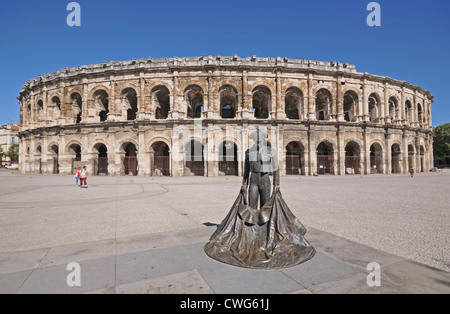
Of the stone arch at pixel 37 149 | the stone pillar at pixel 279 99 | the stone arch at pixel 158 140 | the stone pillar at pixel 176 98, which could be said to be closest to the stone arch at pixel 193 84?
the stone pillar at pixel 176 98

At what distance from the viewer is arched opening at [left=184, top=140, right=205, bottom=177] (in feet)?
64.7

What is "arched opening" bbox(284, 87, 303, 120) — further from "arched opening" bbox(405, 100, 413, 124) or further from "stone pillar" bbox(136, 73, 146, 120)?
"arched opening" bbox(405, 100, 413, 124)

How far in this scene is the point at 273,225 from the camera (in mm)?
3016

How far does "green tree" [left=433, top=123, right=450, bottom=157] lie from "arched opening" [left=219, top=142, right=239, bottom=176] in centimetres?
4515

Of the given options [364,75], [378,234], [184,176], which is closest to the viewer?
[378,234]

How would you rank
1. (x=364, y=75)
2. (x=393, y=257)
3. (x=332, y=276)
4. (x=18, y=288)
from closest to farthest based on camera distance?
(x=18, y=288) → (x=332, y=276) → (x=393, y=257) → (x=364, y=75)

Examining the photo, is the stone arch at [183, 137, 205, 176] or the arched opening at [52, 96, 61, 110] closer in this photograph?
the stone arch at [183, 137, 205, 176]

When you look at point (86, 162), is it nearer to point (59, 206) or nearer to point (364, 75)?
point (59, 206)

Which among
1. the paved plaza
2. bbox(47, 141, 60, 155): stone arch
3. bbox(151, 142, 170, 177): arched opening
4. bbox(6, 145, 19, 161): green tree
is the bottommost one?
the paved plaza

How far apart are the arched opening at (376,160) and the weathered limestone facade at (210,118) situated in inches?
4.4

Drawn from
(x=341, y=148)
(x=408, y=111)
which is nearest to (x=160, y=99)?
(x=341, y=148)

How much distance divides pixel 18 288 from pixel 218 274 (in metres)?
1.97

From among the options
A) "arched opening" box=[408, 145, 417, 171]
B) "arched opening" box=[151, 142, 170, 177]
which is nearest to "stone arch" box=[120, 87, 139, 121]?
"arched opening" box=[151, 142, 170, 177]
